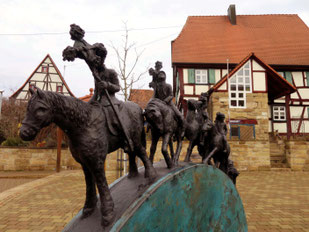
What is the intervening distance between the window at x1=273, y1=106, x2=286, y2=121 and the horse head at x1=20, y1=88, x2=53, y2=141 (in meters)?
18.4

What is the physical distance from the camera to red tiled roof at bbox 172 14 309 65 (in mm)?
18281

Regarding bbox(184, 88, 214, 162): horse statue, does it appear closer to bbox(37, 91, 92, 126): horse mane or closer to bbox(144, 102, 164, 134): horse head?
bbox(144, 102, 164, 134): horse head

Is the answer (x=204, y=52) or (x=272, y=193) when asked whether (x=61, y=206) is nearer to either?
(x=272, y=193)

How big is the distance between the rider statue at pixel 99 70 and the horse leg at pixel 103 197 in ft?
0.97

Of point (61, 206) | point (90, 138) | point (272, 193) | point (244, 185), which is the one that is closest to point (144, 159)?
point (90, 138)

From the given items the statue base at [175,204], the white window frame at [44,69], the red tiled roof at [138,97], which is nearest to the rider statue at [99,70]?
the statue base at [175,204]

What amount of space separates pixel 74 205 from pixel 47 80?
18686 mm

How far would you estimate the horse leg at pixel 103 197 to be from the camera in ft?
5.58

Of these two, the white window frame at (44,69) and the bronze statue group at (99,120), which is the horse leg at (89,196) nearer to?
the bronze statue group at (99,120)

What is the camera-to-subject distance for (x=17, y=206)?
5527 mm

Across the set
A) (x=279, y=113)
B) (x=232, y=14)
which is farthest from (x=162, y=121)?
(x=232, y=14)

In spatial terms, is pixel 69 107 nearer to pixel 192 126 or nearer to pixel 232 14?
pixel 192 126

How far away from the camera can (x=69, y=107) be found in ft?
5.63

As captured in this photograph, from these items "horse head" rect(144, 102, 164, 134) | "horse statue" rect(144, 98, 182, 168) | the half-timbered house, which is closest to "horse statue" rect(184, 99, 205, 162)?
"horse statue" rect(144, 98, 182, 168)
